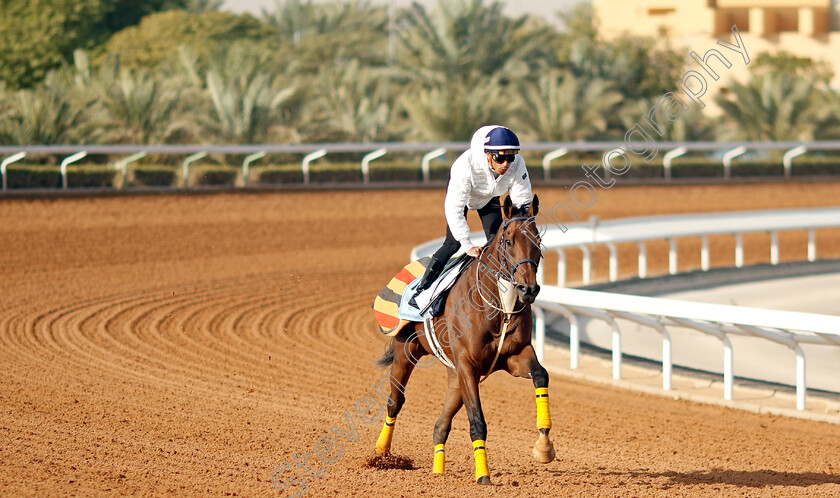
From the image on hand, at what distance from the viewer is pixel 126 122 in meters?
22.2

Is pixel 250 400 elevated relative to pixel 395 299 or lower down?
lower down

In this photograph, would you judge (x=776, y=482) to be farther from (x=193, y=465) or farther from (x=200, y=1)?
(x=200, y=1)

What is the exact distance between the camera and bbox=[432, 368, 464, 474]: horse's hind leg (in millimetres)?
6164

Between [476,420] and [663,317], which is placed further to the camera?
[663,317]

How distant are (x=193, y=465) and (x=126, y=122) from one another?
17.4 metres

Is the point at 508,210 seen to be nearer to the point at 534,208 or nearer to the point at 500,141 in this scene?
the point at 534,208

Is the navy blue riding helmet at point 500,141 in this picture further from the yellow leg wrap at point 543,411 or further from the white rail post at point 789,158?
the white rail post at point 789,158

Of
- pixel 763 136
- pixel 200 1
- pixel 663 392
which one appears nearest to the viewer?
pixel 663 392

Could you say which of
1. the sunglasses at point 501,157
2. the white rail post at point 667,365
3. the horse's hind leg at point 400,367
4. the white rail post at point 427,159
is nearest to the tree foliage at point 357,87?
the white rail post at point 427,159


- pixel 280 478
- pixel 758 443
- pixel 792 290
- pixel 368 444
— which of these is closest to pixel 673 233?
pixel 792 290

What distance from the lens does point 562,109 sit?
26688 mm

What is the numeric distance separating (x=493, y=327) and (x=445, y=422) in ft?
2.52

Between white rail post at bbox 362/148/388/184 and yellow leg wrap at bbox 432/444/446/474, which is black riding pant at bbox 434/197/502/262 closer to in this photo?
yellow leg wrap at bbox 432/444/446/474

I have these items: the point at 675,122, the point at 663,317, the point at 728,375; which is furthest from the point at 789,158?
the point at 728,375
